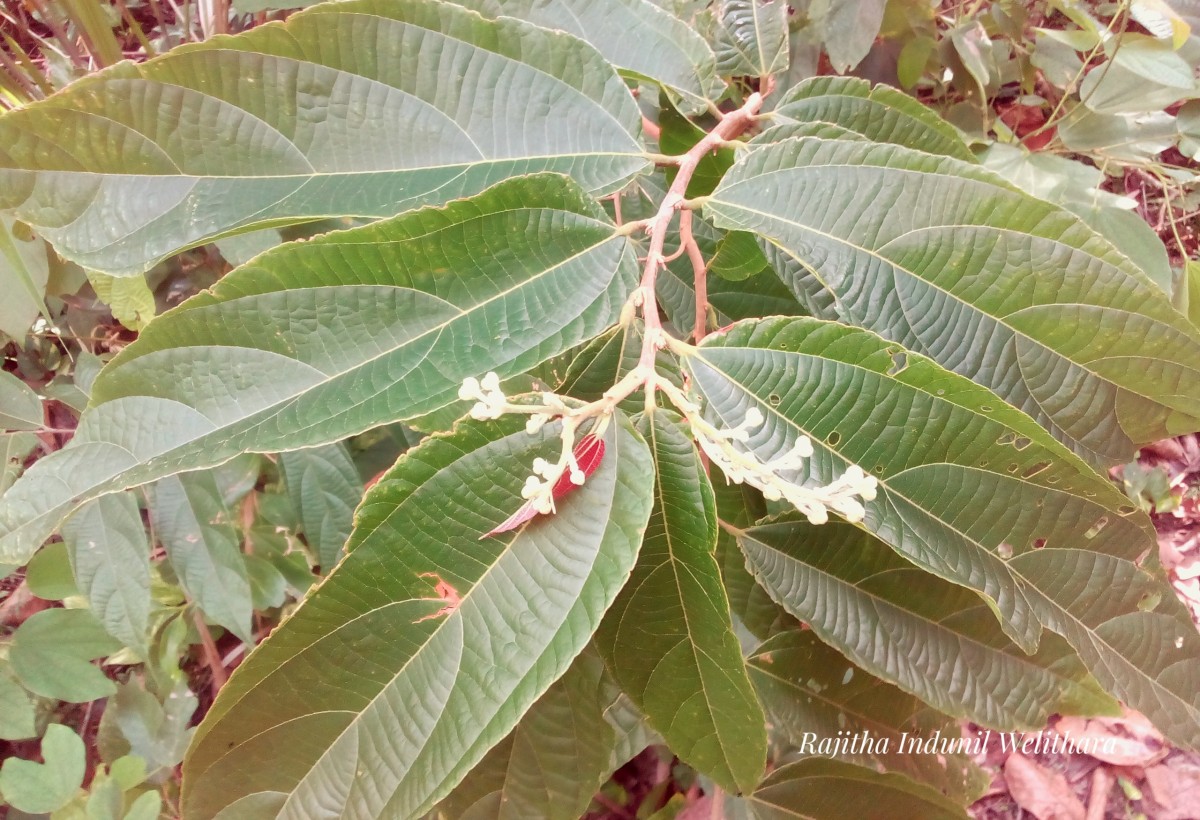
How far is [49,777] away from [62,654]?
0.22 meters

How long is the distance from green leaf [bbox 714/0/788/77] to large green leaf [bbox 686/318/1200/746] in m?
0.53

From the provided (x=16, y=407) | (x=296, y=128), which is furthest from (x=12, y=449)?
(x=296, y=128)

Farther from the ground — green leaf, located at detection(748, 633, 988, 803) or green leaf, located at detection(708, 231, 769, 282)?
green leaf, located at detection(708, 231, 769, 282)

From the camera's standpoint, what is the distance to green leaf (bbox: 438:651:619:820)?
0.77 metres

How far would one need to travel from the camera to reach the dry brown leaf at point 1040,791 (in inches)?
62.9

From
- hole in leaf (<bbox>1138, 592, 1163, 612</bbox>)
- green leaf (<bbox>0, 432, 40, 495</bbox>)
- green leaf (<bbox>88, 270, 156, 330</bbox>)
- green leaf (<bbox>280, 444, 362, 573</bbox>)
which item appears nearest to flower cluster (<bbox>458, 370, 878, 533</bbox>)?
hole in leaf (<bbox>1138, 592, 1163, 612</bbox>)

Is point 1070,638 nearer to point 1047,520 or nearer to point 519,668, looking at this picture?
point 1047,520

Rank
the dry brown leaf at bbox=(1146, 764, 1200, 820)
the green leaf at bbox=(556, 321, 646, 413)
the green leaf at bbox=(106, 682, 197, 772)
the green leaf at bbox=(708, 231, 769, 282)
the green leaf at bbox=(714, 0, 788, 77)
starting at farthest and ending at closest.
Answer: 1. the dry brown leaf at bbox=(1146, 764, 1200, 820)
2. the green leaf at bbox=(106, 682, 197, 772)
3. the green leaf at bbox=(714, 0, 788, 77)
4. the green leaf at bbox=(708, 231, 769, 282)
5. the green leaf at bbox=(556, 321, 646, 413)

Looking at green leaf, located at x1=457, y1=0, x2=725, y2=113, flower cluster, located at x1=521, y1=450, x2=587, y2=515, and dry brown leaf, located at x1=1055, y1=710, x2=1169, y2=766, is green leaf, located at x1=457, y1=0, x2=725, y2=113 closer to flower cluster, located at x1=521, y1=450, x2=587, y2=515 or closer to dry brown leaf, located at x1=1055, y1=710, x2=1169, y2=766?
flower cluster, located at x1=521, y1=450, x2=587, y2=515

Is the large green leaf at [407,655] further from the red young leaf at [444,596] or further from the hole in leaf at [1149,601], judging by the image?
the hole in leaf at [1149,601]

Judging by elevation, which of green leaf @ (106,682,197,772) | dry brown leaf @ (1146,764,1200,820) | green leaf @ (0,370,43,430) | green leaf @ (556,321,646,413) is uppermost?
green leaf @ (556,321,646,413)

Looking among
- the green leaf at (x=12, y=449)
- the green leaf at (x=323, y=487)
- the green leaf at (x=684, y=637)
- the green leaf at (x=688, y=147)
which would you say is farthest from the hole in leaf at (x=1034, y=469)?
the green leaf at (x=12, y=449)

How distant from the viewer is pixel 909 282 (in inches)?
25.0

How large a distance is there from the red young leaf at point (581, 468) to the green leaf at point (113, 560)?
86 centimetres
